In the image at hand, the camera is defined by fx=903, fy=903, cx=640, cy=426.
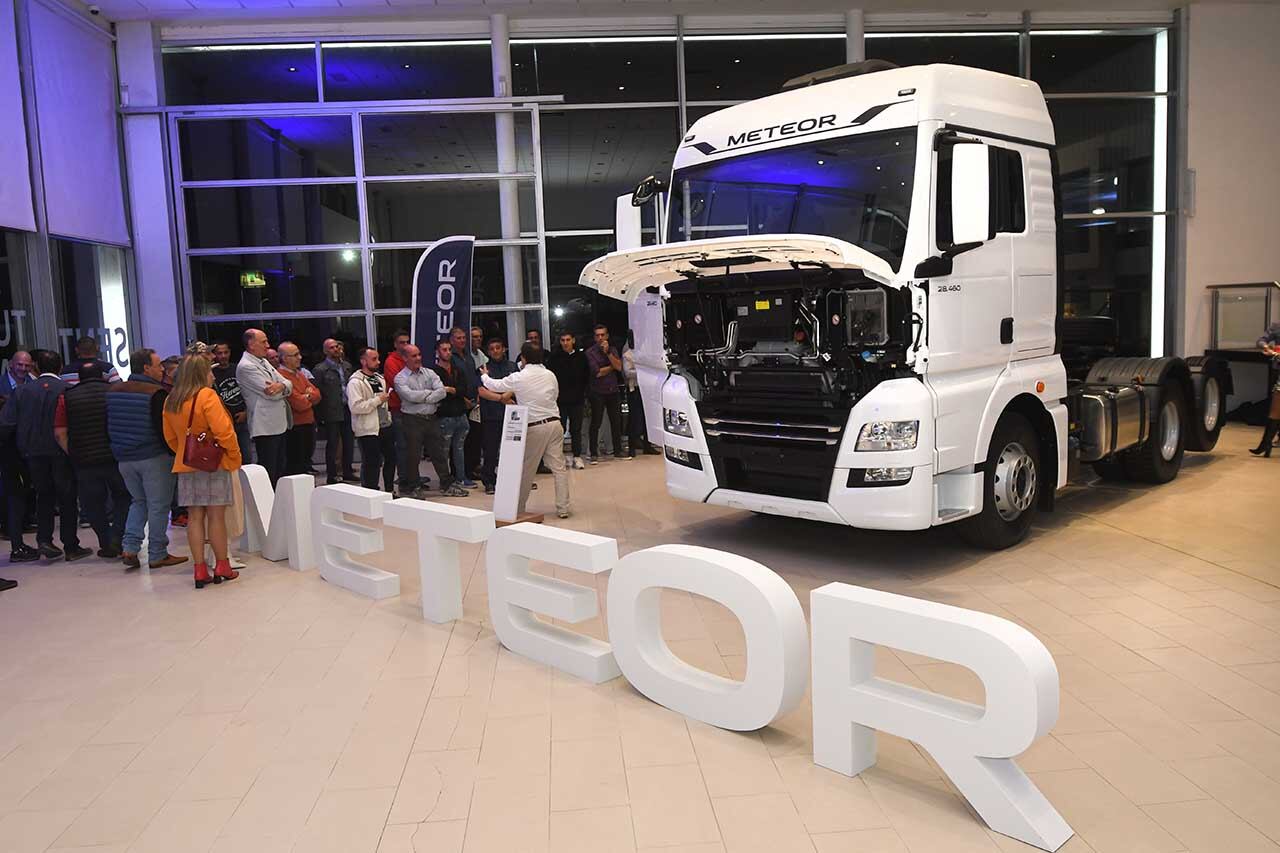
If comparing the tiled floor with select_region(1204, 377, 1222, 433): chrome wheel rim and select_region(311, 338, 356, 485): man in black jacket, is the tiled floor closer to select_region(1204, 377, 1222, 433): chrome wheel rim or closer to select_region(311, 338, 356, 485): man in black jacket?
select_region(311, 338, 356, 485): man in black jacket

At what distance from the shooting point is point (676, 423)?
666cm

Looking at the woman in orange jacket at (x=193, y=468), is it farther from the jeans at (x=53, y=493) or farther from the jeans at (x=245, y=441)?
the jeans at (x=245, y=441)

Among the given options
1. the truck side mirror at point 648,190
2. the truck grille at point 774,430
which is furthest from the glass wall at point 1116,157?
the truck grille at point 774,430

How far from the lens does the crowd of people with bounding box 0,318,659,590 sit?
6426 millimetres

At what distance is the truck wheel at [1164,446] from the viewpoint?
8.50m

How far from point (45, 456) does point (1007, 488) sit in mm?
7445

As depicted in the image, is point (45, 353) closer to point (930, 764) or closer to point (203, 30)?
point (203, 30)

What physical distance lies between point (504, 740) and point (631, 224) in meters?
4.37

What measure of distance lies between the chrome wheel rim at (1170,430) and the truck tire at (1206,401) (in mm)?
503

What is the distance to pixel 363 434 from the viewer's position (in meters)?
8.80

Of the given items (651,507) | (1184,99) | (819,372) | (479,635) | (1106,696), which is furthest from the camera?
(1184,99)

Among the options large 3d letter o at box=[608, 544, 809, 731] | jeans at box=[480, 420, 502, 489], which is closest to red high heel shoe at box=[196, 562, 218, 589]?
large 3d letter o at box=[608, 544, 809, 731]

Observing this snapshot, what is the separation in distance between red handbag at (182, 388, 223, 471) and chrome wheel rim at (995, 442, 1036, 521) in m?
5.35

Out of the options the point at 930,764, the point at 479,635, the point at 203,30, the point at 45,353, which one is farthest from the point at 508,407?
the point at 203,30
